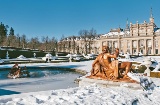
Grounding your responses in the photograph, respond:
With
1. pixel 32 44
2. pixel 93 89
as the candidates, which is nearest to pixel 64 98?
pixel 93 89

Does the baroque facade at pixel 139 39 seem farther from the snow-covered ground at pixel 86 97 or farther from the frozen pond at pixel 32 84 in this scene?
the snow-covered ground at pixel 86 97

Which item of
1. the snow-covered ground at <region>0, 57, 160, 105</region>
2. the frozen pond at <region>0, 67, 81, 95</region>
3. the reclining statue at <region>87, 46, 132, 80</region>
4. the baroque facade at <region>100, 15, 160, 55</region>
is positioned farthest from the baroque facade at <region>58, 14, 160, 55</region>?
the snow-covered ground at <region>0, 57, 160, 105</region>

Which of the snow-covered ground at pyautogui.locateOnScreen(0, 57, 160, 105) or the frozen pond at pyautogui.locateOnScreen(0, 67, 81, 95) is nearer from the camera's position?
the snow-covered ground at pyautogui.locateOnScreen(0, 57, 160, 105)

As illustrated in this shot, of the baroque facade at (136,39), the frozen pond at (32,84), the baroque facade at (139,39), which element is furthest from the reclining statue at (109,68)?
the baroque facade at (139,39)

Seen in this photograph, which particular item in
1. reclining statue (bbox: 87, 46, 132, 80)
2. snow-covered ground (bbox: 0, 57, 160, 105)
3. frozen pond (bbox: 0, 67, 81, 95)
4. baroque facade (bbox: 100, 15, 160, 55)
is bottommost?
frozen pond (bbox: 0, 67, 81, 95)

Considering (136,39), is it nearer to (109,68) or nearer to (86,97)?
(109,68)

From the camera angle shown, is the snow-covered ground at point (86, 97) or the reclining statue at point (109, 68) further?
the reclining statue at point (109, 68)

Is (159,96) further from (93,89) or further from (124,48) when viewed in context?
(124,48)

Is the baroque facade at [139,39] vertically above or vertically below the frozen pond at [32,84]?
above

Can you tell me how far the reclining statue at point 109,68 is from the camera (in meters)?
9.55

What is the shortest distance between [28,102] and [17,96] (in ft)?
1.87

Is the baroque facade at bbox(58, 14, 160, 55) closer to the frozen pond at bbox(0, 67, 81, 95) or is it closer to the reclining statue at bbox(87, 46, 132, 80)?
the frozen pond at bbox(0, 67, 81, 95)

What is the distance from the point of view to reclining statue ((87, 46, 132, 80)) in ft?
31.3

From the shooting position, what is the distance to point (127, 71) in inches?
372
